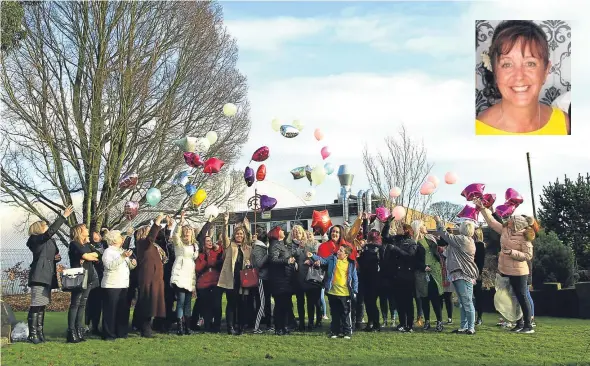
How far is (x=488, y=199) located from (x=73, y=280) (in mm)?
7414

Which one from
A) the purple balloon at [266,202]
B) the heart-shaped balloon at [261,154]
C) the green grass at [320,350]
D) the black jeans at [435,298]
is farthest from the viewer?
the heart-shaped balloon at [261,154]

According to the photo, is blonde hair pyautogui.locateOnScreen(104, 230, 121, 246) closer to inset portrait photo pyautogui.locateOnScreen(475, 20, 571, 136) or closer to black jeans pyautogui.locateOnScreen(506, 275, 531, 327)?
black jeans pyautogui.locateOnScreen(506, 275, 531, 327)

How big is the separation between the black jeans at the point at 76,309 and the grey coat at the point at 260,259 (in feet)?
9.19

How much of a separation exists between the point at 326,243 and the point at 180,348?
296 cm

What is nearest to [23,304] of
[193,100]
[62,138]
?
[62,138]

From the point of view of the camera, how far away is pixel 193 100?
2197 centimetres

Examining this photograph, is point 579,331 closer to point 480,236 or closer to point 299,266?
point 480,236

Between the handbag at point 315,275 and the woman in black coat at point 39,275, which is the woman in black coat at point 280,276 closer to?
the handbag at point 315,275

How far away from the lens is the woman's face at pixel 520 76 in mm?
18234

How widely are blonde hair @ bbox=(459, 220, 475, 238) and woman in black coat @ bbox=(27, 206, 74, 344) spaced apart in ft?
21.1

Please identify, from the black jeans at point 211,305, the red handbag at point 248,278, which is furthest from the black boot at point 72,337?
the red handbag at point 248,278

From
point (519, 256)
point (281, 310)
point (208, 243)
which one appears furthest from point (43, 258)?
point (519, 256)

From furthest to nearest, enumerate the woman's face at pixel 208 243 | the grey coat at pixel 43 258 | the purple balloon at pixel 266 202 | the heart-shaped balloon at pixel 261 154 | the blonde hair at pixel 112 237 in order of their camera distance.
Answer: the heart-shaped balloon at pixel 261 154
the purple balloon at pixel 266 202
the woman's face at pixel 208 243
the blonde hair at pixel 112 237
the grey coat at pixel 43 258

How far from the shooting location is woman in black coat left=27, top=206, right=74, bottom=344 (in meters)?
10.1
